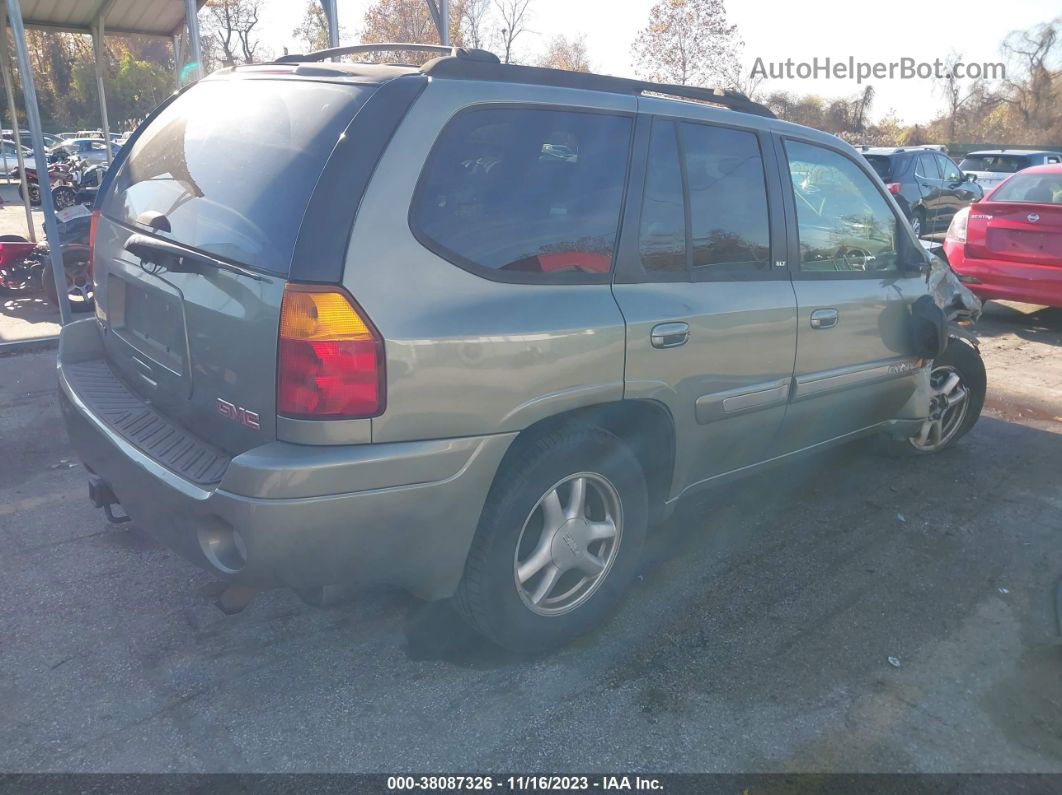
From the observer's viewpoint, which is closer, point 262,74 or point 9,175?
point 262,74

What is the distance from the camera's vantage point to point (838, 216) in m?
3.96

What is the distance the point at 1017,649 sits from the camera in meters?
3.18

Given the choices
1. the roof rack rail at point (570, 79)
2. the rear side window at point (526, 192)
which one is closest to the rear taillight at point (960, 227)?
the roof rack rail at point (570, 79)

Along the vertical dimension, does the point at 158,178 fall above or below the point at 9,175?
below

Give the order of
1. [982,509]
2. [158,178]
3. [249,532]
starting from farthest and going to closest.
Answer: [982,509]
[158,178]
[249,532]

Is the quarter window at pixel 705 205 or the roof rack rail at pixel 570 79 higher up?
A: the roof rack rail at pixel 570 79

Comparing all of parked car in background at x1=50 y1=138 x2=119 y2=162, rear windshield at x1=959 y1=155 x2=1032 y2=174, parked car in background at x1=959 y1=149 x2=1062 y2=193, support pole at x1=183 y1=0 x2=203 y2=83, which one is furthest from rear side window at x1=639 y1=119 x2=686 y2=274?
parked car in background at x1=50 y1=138 x2=119 y2=162

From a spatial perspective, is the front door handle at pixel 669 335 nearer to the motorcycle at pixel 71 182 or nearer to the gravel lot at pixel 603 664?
the gravel lot at pixel 603 664

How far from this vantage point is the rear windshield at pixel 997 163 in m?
20.2

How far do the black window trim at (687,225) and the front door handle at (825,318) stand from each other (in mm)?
236

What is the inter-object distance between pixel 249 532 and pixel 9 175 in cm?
3246

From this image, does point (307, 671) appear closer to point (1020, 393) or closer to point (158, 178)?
point (158, 178)

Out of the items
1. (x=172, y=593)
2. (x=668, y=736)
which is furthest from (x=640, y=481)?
(x=172, y=593)

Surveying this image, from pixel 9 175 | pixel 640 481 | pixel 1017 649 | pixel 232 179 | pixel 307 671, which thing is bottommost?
pixel 1017 649
